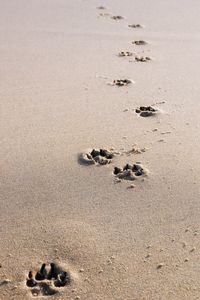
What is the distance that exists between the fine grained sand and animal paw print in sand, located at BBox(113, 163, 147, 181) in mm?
48

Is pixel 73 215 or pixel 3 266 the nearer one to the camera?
pixel 3 266

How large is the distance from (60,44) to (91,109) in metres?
1.54

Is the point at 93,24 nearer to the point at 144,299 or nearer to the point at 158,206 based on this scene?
the point at 158,206

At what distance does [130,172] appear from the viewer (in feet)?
9.03

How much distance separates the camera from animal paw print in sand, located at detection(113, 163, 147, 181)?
273cm

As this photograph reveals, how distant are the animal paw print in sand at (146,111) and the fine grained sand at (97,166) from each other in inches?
2.5

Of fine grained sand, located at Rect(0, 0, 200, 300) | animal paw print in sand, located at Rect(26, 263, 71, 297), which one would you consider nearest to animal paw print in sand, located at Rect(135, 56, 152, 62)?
fine grained sand, located at Rect(0, 0, 200, 300)

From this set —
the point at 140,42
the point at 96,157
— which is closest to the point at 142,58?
the point at 140,42

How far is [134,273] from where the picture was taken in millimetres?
2076

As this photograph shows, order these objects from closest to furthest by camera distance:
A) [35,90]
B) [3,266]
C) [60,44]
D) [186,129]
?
1. [3,266]
2. [186,129]
3. [35,90]
4. [60,44]

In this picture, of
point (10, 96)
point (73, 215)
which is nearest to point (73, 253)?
point (73, 215)

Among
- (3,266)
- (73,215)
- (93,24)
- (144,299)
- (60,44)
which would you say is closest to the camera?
(144,299)

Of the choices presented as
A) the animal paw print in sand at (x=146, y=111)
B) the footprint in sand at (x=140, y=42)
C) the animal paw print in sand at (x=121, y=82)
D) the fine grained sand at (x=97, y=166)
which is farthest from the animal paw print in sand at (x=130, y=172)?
the footprint in sand at (x=140, y=42)

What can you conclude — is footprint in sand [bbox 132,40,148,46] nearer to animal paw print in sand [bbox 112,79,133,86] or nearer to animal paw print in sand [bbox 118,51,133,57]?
animal paw print in sand [bbox 118,51,133,57]
